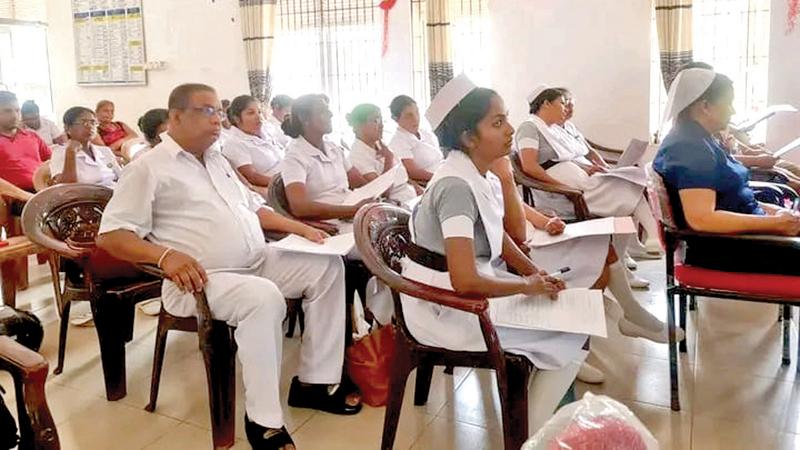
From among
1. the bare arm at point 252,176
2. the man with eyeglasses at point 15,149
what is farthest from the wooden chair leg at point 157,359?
the man with eyeglasses at point 15,149

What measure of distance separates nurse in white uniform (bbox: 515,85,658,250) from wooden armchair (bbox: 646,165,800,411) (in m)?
1.22

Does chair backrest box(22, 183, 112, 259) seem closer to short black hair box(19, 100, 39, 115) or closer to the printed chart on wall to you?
short black hair box(19, 100, 39, 115)

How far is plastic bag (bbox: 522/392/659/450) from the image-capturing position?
2.84 feet

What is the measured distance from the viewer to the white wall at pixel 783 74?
4.87m

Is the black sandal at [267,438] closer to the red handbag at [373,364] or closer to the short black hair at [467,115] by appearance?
the red handbag at [373,364]

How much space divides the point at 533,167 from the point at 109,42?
216 inches

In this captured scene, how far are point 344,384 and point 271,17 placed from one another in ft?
15.8

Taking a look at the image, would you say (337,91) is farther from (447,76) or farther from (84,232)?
(84,232)

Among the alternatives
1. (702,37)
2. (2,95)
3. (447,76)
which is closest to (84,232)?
(2,95)

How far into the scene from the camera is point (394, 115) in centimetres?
444

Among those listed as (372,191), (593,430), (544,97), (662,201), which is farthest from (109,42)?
(593,430)

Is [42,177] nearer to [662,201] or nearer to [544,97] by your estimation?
[544,97]

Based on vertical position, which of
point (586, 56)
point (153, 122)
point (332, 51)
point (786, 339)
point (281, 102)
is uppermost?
point (332, 51)

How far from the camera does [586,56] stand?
5.35 m
